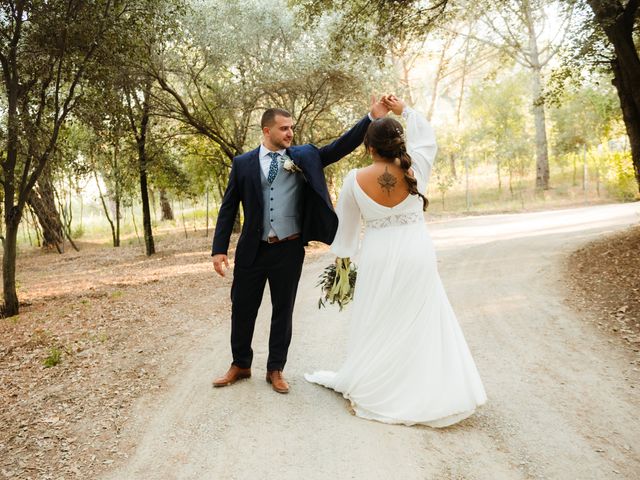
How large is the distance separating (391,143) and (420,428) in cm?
215

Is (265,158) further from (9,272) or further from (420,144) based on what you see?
(9,272)

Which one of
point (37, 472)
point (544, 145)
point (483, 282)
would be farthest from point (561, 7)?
point (544, 145)

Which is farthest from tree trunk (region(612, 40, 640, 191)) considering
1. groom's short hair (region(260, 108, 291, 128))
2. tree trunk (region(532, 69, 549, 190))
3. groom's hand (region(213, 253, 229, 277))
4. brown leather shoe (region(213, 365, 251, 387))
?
tree trunk (region(532, 69, 549, 190))

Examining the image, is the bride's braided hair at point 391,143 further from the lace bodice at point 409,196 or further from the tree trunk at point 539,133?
the tree trunk at point 539,133

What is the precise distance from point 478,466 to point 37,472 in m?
3.05

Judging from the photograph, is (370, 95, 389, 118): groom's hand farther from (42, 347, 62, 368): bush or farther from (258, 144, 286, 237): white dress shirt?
(42, 347, 62, 368): bush

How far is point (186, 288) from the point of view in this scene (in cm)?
1075

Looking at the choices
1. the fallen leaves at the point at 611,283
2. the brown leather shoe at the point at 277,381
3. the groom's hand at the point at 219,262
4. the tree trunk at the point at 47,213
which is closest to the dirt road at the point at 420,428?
the brown leather shoe at the point at 277,381

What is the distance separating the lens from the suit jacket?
14.5 feet

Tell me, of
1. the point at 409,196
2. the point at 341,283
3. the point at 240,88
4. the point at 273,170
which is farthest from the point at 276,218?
the point at 240,88

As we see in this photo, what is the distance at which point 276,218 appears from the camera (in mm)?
4449

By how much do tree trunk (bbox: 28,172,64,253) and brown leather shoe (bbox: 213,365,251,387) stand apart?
19.3 metres

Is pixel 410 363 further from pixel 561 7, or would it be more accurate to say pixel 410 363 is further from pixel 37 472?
pixel 561 7

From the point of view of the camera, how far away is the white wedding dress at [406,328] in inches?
151
